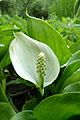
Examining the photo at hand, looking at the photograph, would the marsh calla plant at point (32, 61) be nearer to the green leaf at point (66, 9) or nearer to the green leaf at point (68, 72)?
the green leaf at point (68, 72)

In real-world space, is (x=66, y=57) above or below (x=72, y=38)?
above

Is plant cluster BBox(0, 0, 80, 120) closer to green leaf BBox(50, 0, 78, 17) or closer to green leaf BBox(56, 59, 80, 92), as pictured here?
green leaf BBox(56, 59, 80, 92)

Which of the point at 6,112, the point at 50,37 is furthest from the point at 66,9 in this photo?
the point at 6,112

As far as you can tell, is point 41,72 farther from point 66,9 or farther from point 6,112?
point 66,9

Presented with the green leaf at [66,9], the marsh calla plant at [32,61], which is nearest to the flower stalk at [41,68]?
the marsh calla plant at [32,61]

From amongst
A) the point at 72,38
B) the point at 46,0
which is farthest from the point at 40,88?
the point at 46,0

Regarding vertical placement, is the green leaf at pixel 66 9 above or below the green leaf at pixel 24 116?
below

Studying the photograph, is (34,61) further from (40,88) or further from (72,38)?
(72,38)
